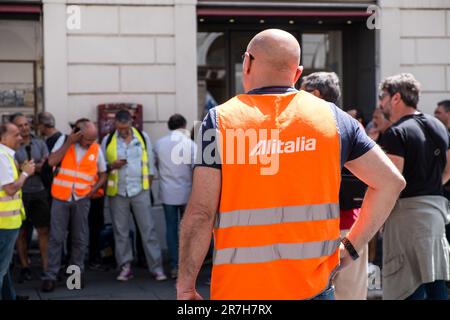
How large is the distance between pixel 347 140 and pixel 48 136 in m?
6.52

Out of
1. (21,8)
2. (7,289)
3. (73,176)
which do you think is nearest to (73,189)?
(73,176)

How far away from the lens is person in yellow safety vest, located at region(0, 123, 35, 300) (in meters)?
6.25

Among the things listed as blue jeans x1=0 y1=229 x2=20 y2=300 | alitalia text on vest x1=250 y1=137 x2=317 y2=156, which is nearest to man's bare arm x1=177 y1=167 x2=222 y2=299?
alitalia text on vest x1=250 y1=137 x2=317 y2=156

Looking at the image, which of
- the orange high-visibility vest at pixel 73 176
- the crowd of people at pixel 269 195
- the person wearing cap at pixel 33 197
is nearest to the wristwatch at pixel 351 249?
the crowd of people at pixel 269 195

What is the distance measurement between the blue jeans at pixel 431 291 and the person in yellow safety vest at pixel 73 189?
407cm

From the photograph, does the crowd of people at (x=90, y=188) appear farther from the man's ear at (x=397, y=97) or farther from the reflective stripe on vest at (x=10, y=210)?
the man's ear at (x=397, y=97)

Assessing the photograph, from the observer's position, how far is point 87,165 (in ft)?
26.4

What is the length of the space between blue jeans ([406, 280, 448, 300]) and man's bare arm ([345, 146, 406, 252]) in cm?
217

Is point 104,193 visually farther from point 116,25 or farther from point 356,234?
point 356,234

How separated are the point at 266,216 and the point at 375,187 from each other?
21.9 inches

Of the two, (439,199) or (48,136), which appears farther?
(48,136)

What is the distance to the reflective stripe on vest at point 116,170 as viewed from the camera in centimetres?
839

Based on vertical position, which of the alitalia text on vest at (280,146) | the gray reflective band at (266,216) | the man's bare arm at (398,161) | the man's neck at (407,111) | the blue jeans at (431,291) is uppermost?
the man's neck at (407,111)
